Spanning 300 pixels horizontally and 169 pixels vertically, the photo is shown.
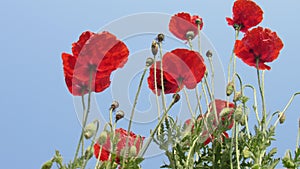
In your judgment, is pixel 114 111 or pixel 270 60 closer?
pixel 114 111

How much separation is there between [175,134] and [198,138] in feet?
0.19

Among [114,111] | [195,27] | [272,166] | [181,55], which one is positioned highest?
[195,27]

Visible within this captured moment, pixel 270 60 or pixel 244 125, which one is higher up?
pixel 270 60

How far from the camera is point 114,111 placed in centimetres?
101

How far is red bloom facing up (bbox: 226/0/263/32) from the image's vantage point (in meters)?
1.26

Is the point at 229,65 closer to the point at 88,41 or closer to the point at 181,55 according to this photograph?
the point at 181,55

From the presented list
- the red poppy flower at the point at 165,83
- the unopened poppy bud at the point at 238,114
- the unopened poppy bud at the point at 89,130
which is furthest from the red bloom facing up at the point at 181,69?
the unopened poppy bud at the point at 89,130

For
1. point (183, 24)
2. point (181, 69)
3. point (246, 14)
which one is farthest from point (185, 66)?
point (246, 14)

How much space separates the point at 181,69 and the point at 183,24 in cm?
22

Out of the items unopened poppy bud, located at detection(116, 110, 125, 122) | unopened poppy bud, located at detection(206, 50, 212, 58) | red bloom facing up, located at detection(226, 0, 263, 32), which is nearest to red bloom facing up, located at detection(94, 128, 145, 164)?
unopened poppy bud, located at detection(116, 110, 125, 122)

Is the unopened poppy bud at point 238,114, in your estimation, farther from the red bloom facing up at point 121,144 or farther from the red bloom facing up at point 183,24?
the red bloom facing up at point 183,24

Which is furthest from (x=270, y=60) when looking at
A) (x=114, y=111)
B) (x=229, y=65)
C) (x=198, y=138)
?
(x=114, y=111)

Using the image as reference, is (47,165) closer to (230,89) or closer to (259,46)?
(230,89)

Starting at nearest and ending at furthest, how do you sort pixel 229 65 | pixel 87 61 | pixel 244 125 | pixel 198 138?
1. pixel 87 61
2. pixel 198 138
3. pixel 244 125
4. pixel 229 65
